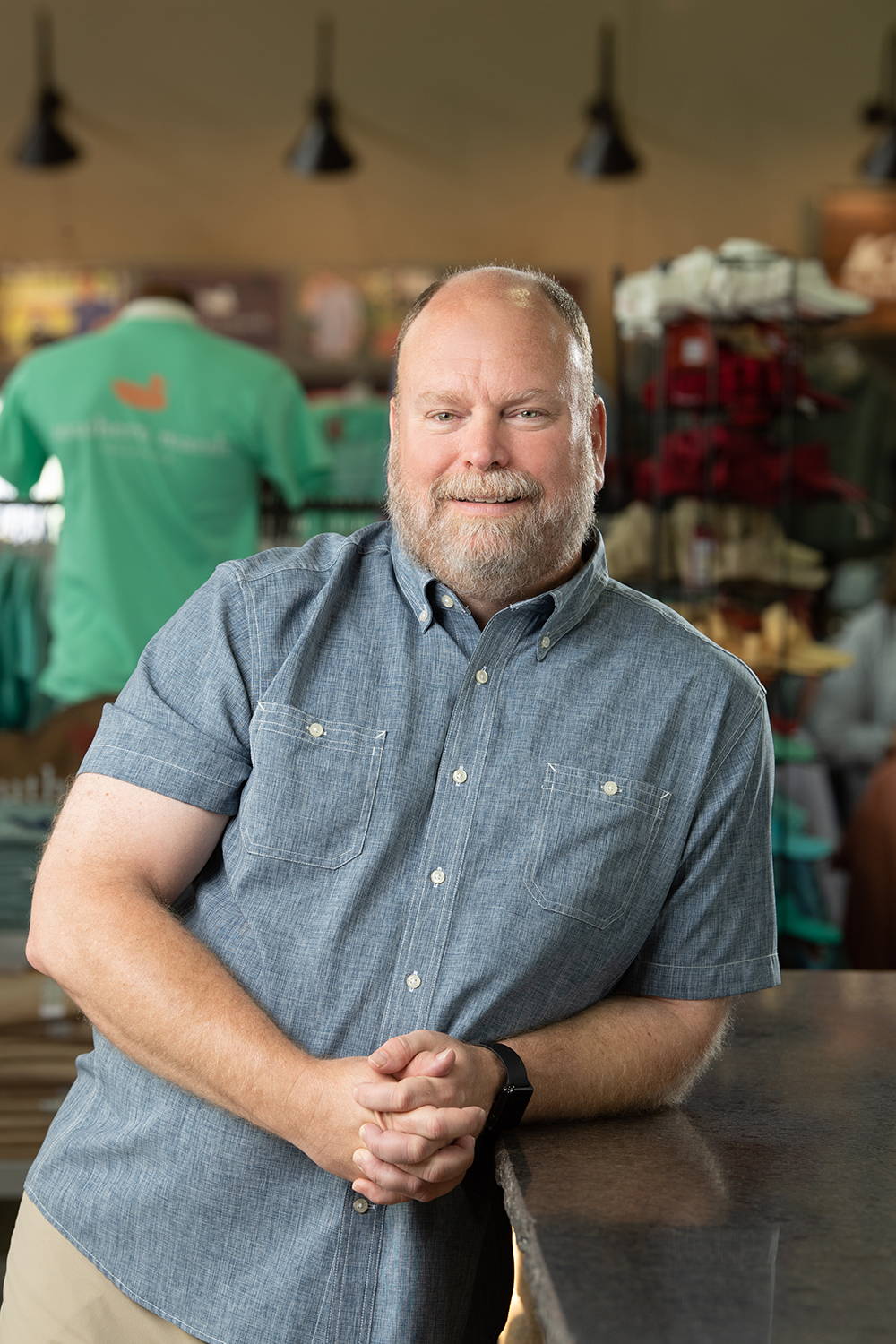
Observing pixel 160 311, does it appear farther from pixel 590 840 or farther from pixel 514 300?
pixel 590 840

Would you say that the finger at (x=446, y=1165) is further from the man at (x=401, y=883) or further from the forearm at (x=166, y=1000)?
the forearm at (x=166, y=1000)

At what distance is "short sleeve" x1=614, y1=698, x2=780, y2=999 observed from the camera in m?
1.48

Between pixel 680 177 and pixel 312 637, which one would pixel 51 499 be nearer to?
pixel 312 637

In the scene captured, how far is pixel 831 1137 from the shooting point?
4.40ft

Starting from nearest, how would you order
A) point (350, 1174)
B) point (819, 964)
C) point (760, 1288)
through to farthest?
point (760, 1288)
point (350, 1174)
point (819, 964)

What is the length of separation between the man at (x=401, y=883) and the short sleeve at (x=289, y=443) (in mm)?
2222

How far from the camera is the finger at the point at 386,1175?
1.27m

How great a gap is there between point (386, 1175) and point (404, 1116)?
60 mm

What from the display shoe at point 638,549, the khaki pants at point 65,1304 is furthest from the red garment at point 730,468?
the khaki pants at point 65,1304

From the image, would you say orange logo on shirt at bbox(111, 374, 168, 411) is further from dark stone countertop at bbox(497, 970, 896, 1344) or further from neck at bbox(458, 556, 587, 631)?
dark stone countertop at bbox(497, 970, 896, 1344)

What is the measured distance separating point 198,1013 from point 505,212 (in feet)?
21.1

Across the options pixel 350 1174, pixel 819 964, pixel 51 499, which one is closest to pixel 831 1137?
pixel 350 1174

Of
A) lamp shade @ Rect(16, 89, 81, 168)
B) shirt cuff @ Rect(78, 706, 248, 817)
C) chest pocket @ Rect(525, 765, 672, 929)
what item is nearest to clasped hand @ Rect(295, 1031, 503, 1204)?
chest pocket @ Rect(525, 765, 672, 929)

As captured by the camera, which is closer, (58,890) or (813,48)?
(58,890)
